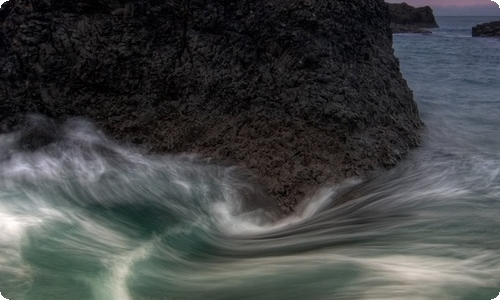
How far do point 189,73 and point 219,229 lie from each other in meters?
1.61

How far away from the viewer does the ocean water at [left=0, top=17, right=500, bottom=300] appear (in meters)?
3.16

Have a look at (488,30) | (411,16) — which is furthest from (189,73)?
(411,16)

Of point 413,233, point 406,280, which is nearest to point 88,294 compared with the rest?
point 406,280

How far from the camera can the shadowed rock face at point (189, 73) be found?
4.86 metres

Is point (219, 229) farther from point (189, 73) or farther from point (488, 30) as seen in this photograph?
point (488, 30)

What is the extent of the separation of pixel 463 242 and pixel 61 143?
3403 millimetres

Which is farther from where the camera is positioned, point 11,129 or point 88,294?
point 11,129

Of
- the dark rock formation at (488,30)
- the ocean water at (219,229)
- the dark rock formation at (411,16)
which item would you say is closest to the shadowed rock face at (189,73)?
the ocean water at (219,229)

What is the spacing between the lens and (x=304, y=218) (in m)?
4.28

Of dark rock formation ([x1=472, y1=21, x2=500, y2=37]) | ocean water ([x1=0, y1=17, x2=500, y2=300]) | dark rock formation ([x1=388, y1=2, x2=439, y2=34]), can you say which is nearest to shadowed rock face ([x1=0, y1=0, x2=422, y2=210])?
ocean water ([x1=0, y1=17, x2=500, y2=300])

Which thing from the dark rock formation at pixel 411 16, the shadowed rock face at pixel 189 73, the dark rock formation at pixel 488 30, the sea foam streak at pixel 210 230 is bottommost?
the sea foam streak at pixel 210 230

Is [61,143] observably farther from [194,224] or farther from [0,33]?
[194,224]

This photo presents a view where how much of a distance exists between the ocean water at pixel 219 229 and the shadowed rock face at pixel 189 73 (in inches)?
9.0

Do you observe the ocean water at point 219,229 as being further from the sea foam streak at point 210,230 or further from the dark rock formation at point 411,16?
the dark rock formation at point 411,16
